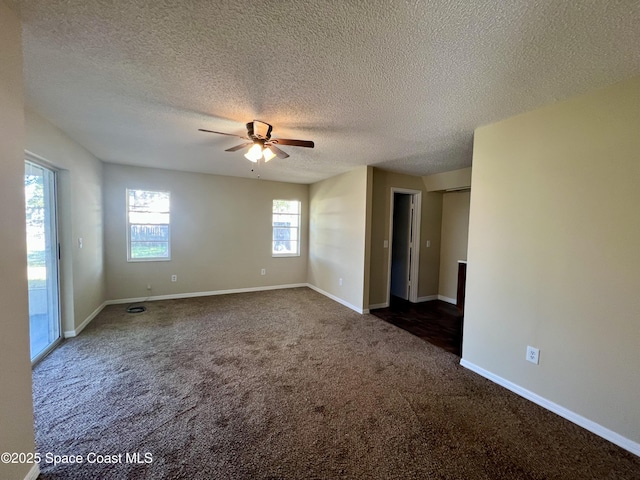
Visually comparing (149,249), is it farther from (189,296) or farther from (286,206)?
(286,206)

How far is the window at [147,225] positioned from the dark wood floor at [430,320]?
411cm

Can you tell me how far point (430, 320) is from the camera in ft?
13.5

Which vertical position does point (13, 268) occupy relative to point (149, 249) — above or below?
above

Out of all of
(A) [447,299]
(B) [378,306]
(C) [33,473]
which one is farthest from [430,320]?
(C) [33,473]

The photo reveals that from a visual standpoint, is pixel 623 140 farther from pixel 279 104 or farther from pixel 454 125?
pixel 279 104

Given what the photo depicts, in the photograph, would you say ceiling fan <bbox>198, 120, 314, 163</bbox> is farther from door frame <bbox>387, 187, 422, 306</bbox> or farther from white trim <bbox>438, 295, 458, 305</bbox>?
white trim <bbox>438, 295, 458, 305</bbox>


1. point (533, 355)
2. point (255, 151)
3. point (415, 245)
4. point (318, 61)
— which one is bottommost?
point (533, 355)

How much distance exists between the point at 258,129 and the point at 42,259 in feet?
9.17

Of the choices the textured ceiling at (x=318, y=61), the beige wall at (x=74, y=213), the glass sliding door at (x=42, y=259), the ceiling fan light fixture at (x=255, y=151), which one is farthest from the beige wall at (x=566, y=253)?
the glass sliding door at (x=42, y=259)

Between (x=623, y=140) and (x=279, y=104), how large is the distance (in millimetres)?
2468

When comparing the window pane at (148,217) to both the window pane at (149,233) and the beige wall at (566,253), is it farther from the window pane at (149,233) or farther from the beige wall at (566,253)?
the beige wall at (566,253)

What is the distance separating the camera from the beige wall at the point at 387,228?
4.61 meters

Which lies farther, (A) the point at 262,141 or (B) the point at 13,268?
(A) the point at 262,141

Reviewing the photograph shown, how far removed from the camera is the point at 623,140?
1.74m
